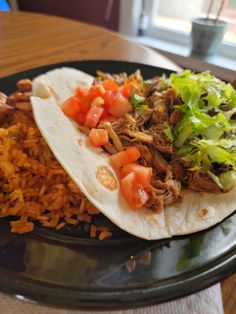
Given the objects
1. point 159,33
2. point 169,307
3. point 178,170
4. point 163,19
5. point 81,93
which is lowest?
point 159,33

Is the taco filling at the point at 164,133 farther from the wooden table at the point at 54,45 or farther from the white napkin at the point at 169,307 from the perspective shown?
the wooden table at the point at 54,45

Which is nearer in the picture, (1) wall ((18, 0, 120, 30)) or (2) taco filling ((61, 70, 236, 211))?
(2) taco filling ((61, 70, 236, 211))

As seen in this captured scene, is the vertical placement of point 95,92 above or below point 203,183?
above

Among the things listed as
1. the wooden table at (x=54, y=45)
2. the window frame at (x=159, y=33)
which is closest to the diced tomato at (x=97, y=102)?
the wooden table at (x=54, y=45)

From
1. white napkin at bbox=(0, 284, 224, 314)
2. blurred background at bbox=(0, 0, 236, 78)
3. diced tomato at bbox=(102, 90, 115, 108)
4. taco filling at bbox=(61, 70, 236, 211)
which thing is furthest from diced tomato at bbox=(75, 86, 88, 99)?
blurred background at bbox=(0, 0, 236, 78)

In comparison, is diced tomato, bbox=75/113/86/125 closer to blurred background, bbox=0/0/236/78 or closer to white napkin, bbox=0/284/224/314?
white napkin, bbox=0/284/224/314

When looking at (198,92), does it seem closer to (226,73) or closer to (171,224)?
(171,224)

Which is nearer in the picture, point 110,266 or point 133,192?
point 110,266

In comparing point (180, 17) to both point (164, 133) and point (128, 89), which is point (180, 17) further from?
point (164, 133)

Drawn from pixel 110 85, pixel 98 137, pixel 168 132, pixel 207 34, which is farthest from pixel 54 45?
pixel 207 34
